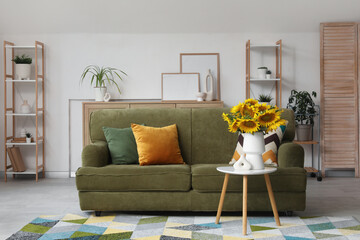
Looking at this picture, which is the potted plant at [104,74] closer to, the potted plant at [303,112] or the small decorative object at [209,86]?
the small decorative object at [209,86]

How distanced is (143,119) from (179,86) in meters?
1.64

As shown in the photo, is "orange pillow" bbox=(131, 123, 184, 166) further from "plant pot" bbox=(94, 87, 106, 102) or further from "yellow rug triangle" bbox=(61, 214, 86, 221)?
"plant pot" bbox=(94, 87, 106, 102)

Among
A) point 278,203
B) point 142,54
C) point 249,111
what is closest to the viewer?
point 249,111

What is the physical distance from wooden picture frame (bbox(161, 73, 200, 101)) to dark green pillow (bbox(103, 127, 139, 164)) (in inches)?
69.3

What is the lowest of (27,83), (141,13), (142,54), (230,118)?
(230,118)

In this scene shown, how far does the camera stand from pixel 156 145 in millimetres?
3922

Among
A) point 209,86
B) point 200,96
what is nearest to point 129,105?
point 200,96

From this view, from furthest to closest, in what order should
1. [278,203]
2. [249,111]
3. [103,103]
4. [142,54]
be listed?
1. [142,54]
2. [103,103]
3. [278,203]
4. [249,111]

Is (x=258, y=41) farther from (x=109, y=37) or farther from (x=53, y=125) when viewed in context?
(x=53, y=125)

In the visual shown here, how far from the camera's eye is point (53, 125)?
19.5 ft

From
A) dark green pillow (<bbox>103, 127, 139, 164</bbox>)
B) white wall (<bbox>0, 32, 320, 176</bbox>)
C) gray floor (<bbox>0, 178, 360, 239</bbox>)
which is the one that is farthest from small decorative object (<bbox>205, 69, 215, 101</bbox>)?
dark green pillow (<bbox>103, 127, 139, 164</bbox>)

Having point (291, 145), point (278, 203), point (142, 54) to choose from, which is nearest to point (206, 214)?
point (278, 203)

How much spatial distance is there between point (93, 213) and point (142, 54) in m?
2.75

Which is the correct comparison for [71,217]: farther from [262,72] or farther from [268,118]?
[262,72]
